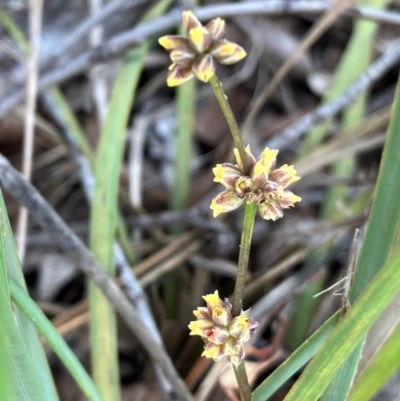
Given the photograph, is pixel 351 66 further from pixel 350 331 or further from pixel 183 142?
pixel 350 331

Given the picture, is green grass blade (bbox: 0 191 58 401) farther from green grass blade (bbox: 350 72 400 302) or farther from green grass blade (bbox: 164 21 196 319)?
green grass blade (bbox: 164 21 196 319)

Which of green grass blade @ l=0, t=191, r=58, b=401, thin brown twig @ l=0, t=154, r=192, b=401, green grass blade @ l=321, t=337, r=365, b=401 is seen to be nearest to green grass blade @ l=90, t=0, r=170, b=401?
thin brown twig @ l=0, t=154, r=192, b=401

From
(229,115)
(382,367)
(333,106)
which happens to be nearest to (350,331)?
(382,367)

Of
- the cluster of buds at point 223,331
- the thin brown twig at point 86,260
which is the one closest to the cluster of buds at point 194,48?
the cluster of buds at point 223,331

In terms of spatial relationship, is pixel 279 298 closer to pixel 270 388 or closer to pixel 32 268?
pixel 270 388

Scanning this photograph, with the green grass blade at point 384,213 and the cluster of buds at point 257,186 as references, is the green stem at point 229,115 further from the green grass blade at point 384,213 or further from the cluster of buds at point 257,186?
the green grass blade at point 384,213

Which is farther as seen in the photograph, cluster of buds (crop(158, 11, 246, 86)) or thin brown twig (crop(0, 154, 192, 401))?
thin brown twig (crop(0, 154, 192, 401))
